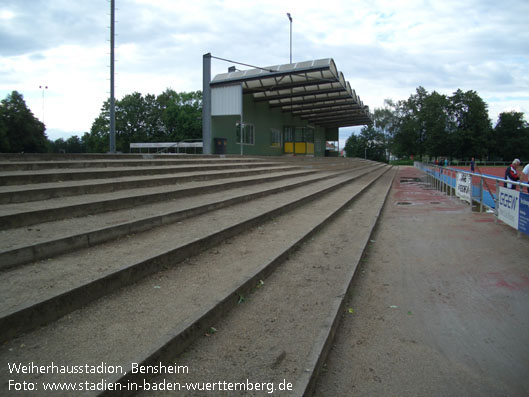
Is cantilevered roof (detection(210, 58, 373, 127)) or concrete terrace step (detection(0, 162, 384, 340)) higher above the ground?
cantilevered roof (detection(210, 58, 373, 127))

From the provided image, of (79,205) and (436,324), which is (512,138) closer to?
(436,324)

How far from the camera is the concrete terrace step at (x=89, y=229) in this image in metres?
3.74

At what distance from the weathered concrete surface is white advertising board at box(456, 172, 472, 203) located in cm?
553

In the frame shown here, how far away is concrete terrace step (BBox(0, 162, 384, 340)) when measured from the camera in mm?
2873

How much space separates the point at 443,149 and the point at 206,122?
64.8 m

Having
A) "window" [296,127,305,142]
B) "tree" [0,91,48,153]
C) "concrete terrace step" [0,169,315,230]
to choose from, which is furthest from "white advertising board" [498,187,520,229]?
"tree" [0,91,48,153]

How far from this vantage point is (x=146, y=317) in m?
3.23

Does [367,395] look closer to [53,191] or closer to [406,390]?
[406,390]

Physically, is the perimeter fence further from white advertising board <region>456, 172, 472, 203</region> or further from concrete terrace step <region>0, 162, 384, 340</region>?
concrete terrace step <region>0, 162, 384, 340</region>

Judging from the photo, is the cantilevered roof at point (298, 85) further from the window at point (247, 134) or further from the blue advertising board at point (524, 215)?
the blue advertising board at point (524, 215)

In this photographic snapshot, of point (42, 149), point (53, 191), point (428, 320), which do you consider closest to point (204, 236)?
point (53, 191)

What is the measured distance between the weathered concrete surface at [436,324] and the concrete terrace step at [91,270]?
217 centimetres

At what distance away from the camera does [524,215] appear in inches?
301

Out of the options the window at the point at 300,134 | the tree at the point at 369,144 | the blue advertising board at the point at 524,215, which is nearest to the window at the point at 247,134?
the window at the point at 300,134
